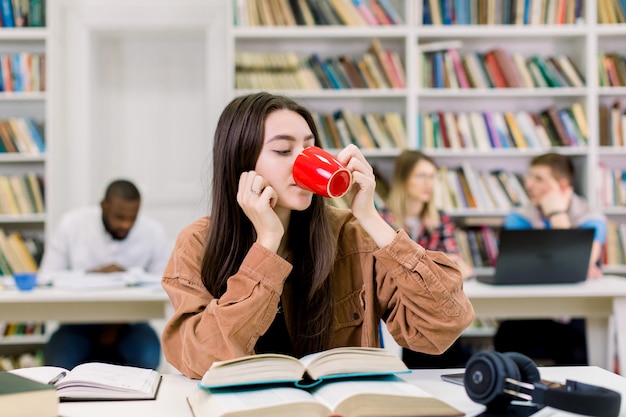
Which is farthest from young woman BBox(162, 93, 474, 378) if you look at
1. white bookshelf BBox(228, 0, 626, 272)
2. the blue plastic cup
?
white bookshelf BBox(228, 0, 626, 272)

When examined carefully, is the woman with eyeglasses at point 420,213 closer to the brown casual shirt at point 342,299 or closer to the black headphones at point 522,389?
the brown casual shirt at point 342,299

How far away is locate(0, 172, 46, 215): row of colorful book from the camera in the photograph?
13.1ft

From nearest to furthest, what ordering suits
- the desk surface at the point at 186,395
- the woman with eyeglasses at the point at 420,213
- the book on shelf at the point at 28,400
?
the book on shelf at the point at 28,400, the desk surface at the point at 186,395, the woman with eyeglasses at the point at 420,213

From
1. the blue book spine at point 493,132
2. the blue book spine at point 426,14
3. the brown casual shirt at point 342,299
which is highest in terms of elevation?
the blue book spine at point 426,14

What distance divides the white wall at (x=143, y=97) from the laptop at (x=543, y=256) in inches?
87.3

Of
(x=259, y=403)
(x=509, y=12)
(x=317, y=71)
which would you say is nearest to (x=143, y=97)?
(x=317, y=71)

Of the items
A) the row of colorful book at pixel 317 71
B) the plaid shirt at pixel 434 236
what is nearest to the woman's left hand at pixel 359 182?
the plaid shirt at pixel 434 236

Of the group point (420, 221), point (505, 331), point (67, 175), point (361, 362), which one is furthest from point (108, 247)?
point (361, 362)

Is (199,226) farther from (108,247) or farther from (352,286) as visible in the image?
(108,247)

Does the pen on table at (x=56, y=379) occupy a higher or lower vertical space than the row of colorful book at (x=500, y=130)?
lower

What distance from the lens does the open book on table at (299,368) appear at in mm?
996

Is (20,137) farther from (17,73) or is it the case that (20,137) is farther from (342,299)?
(342,299)

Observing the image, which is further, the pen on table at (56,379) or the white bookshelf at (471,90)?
the white bookshelf at (471,90)

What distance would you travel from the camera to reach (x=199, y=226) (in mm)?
1453
